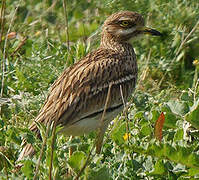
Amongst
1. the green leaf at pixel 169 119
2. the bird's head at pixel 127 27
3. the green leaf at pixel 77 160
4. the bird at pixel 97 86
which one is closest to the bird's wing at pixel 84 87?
the bird at pixel 97 86

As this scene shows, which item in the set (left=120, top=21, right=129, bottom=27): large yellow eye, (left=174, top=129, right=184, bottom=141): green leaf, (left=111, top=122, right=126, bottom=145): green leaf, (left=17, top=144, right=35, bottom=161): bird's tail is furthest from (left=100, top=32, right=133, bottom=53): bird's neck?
(left=17, top=144, right=35, bottom=161): bird's tail

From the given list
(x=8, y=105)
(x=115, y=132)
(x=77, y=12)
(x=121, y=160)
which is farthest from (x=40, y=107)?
(x=77, y=12)

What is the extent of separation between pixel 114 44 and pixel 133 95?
480 mm

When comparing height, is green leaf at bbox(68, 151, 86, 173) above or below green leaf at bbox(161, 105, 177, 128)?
above

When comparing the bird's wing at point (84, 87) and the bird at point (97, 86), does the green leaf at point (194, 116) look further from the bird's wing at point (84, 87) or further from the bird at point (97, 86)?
the bird's wing at point (84, 87)

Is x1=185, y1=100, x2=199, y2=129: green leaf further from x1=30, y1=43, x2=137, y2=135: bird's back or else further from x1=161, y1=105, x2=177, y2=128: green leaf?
x1=30, y1=43, x2=137, y2=135: bird's back

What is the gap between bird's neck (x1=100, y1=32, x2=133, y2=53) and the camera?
5.32 m

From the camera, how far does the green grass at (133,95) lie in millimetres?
A: 3889

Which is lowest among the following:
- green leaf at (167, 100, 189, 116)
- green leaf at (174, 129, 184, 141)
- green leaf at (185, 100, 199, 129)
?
green leaf at (174, 129, 184, 141)

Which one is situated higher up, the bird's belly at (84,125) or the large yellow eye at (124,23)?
the large yellow eye at (124,23)

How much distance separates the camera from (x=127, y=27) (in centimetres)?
535

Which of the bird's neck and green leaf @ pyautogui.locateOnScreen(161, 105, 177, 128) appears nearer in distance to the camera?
green leaf @ pyautogui.locateOnScreen(161, 105, 177, 128)

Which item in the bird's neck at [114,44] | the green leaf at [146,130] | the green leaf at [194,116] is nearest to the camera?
the green leaf at [194,116]

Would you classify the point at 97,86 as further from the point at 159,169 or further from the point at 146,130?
the point at 159,169
